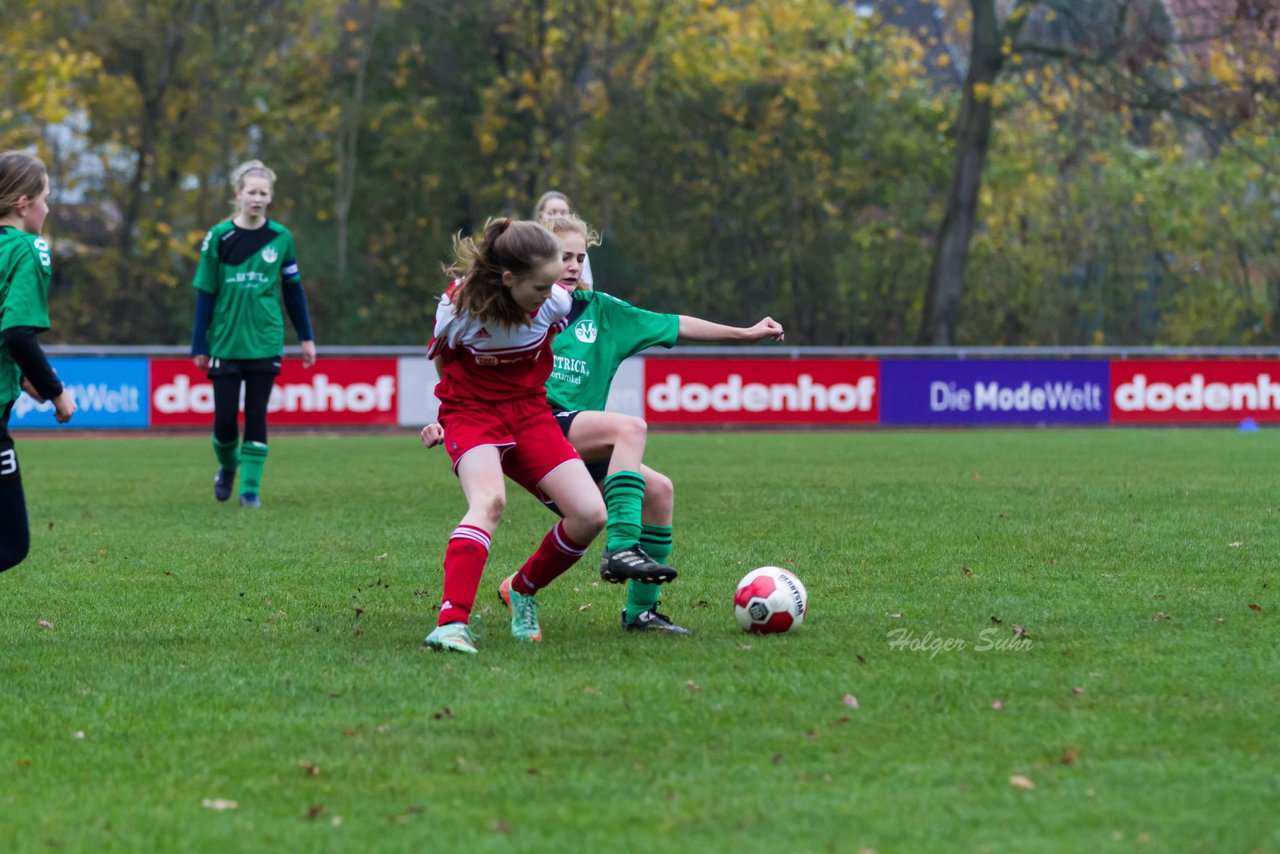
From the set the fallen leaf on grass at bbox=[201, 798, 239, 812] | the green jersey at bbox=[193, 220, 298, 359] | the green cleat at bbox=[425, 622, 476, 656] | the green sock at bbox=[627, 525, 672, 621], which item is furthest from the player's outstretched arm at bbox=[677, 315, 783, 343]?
the green jersey at bbox=[193, 220, 298, 359]

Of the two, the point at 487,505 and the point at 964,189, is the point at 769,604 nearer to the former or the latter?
the point at 487,505

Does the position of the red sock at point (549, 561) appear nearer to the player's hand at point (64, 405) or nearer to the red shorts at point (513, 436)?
the red shorts at point (513, 436)

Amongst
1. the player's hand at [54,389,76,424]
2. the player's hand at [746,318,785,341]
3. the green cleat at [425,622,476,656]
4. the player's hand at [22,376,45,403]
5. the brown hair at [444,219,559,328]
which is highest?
the brown hair at [444,219,559,328]

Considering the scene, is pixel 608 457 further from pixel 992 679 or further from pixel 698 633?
pixel 992 679

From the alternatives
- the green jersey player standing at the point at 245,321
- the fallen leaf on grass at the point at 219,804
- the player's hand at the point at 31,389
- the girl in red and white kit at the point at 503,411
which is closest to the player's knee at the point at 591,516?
the girl in red and white kit at the point at 503,411

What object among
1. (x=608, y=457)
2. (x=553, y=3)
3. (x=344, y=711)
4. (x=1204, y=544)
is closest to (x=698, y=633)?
(x=608, y=457)

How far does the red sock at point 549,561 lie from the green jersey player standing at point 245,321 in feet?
18.2

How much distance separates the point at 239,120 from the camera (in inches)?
1167

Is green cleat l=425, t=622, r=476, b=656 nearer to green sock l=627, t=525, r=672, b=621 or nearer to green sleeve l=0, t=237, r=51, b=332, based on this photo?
green sock l=627, t=525, r=672, b=621

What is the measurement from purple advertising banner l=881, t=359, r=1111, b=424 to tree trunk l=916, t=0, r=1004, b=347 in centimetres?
514

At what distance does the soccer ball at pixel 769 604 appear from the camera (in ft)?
19.2

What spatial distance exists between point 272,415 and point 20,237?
15.8 m

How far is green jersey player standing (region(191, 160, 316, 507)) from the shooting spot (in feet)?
36.6

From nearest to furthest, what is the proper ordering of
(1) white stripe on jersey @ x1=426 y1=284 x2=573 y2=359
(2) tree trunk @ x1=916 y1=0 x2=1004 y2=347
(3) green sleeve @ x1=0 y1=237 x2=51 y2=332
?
(3) green sleeve @ x1=0 y1=237 x2=51 y2=332
(1) white stripe on jersey @ x1=426 y1=284 x2=573 y2=359
(2) tree trunk @ x1=916 y1=0 x2=1004 y2=347
